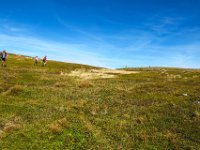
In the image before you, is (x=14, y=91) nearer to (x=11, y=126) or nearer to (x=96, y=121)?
(x=11, y=126)

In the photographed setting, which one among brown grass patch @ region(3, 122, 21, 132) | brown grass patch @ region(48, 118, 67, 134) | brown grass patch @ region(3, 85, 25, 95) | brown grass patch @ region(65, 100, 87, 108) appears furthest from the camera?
brown grass patch @ region(3, 85, 25, 95)

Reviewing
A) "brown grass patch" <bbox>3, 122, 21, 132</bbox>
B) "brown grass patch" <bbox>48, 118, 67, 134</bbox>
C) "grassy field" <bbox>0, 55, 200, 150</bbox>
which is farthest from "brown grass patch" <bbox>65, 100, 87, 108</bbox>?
"brown grass patch" <bbox>3, 122, 21, 132</bbox>

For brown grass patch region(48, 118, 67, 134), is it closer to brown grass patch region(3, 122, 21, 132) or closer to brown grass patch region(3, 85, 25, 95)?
brown grass patch region(3, 122, 21, 132)

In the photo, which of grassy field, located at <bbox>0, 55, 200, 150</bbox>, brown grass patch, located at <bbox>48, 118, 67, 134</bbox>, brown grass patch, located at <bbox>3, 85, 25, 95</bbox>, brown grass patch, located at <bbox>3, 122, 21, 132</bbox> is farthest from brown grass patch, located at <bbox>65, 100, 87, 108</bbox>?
brown grass patch, located at <bbox>3, 85, 25, 95</bbox>

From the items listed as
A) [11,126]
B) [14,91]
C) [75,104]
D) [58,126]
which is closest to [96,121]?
[58,126]

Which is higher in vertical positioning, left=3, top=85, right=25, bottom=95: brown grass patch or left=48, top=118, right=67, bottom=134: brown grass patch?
left=3, top=85, right=25, bottom=95: brown grass patch

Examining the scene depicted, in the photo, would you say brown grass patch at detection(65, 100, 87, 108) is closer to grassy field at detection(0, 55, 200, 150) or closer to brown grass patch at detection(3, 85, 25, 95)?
grassy field at detection(0, 55, 200, 150)

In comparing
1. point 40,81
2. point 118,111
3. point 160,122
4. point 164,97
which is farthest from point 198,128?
point 40,81

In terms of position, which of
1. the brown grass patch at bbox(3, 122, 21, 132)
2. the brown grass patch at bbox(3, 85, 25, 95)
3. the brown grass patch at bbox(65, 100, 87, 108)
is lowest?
the brown grass patch at bbox(3, 122, 21, 132)

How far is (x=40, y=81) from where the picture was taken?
41031mm

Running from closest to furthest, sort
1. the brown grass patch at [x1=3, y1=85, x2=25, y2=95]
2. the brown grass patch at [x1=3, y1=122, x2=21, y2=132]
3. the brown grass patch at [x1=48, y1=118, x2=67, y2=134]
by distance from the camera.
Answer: the brown grass patch at [x1=3, y1=122, x2=21, y2=132]
the brown grass patch at [x1=48, y1=118, x2=67, y2=134]
the brown grass patch at [x1=3, y1=85, x2=25, y2=95]

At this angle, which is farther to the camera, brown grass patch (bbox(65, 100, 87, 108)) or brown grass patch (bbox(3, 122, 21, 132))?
brown grass patch (bbox(65, 100, 87, 108))

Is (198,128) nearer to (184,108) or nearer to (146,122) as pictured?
(146,122)

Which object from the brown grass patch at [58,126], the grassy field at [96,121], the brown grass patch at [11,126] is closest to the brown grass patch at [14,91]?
the grassy field at [96,121]
